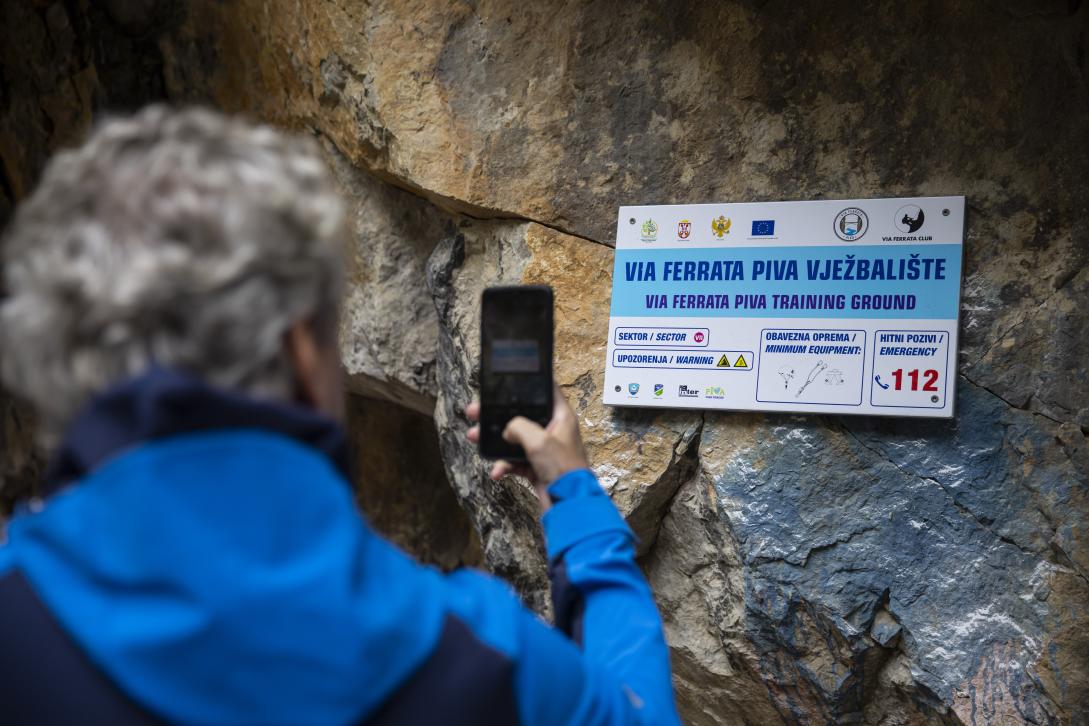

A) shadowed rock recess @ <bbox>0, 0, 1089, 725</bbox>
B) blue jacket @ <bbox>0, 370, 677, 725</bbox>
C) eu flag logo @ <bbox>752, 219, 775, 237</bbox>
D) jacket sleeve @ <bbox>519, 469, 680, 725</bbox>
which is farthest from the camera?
eu flag logo @ <bbox>752, 219, 775, 237</bbox>

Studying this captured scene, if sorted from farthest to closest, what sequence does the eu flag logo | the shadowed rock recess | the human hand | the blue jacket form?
the eu flag logo, the shadowed rock recess, the human hand, the blue jacket

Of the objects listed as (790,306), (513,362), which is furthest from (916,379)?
(513,362)

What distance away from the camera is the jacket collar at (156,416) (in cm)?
59

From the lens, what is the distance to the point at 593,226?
2.03 metres

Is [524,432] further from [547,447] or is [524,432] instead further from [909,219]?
[909,219]

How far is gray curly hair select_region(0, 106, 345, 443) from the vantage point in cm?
61

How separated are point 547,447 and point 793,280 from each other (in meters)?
1.00

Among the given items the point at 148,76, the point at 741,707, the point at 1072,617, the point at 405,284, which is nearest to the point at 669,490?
the point at 741,707

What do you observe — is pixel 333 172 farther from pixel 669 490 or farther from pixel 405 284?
pixel 669 490

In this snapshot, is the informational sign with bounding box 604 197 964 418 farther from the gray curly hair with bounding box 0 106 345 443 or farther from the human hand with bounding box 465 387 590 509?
the gray curly hair with bounding box 0 106 345 443

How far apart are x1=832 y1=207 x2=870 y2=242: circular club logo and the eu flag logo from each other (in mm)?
109

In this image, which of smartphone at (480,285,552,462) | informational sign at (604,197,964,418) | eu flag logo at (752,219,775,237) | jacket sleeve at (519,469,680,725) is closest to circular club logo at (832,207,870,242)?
informational sign at (604,197,964,418)

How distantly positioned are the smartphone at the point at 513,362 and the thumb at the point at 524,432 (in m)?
0.02

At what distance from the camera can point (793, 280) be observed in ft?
6.03
